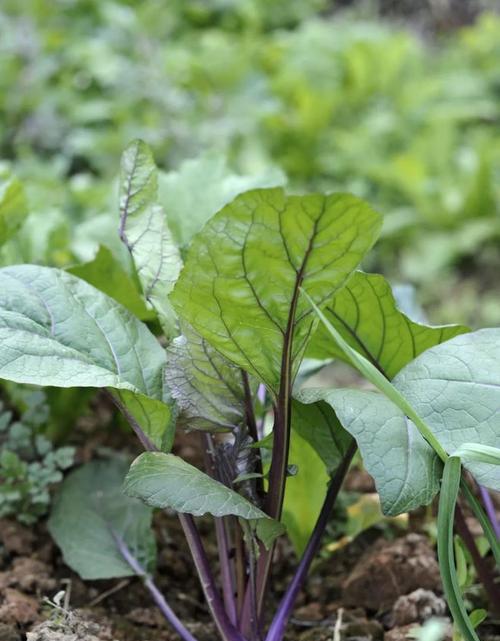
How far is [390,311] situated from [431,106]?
317cm

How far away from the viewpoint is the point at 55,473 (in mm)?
1315

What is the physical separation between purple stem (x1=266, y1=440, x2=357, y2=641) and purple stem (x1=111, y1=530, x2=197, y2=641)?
0.14 metres

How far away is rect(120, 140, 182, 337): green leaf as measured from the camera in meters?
1.16

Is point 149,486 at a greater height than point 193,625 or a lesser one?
greater

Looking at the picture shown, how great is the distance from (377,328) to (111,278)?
46cm

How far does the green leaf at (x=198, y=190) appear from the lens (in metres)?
1.46

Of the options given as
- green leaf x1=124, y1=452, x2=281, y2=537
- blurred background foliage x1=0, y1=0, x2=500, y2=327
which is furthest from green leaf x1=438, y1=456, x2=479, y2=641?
blurred background foliage x1=0, y1=0, x2=500, y2=327

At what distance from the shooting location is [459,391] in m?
0.97

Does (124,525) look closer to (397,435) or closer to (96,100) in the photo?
(397,435)

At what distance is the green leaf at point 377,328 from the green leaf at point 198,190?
0.38 m

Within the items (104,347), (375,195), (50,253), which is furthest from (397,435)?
(375,195)

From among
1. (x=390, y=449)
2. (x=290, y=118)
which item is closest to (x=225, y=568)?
(x=390, y=449)

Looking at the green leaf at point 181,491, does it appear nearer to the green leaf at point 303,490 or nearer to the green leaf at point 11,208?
the green leaf at point 303,490

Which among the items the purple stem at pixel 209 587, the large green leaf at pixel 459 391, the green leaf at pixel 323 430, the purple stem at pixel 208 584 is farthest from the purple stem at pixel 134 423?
the large green leaf at pixel 459 391
